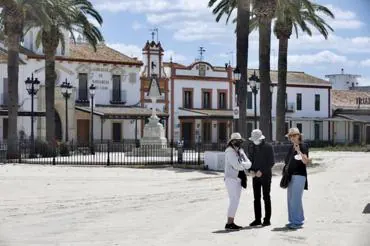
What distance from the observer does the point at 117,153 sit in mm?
39344

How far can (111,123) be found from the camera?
5525 centimetres

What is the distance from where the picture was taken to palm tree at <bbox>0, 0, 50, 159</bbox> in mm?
33781

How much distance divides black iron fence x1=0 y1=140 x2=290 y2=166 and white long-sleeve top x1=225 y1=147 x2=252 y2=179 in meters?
18.2

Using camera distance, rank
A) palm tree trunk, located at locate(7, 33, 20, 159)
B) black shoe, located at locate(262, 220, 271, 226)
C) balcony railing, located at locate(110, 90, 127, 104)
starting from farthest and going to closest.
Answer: balcony railing, located at locate(110, 90, 127, 104) → palm tree trunk, located at locate(7, 33, 20, 159) → black shoe, located at locate(262, 220, 271, 226)

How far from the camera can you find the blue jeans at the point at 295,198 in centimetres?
1212

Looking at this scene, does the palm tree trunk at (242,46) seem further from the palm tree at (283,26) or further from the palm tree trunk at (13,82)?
the palm tree trunk at (13,82)

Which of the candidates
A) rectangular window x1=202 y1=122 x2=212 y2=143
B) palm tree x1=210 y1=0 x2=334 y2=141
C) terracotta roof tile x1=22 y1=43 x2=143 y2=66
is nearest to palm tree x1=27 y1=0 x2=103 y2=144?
palm tree x1=210 y1=0 x2=334 y2=141

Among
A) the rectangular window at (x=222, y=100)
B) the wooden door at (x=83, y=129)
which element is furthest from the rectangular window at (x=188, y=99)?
the wooden door at (x=83, y=129)

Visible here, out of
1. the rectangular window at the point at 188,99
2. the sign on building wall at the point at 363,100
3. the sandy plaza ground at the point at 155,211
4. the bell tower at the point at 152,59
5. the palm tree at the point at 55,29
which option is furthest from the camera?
the sign on building wall at the point at 363,100

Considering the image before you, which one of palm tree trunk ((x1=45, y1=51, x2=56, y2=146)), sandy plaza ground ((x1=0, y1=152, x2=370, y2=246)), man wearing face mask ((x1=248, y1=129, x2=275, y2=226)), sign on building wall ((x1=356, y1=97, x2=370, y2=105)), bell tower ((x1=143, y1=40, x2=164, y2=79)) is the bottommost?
sandy plaza ground ((x1=0, y1=152, x2=370, y2=246))

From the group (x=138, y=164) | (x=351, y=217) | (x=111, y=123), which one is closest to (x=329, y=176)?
(x=138, y=164)

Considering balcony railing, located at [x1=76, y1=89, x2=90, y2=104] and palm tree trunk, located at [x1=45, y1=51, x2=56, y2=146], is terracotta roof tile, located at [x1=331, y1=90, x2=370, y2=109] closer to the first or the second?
balcony railing, located at [x1=76, y1=89, x2=90, y2=104]

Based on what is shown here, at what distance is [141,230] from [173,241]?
4.43 ft

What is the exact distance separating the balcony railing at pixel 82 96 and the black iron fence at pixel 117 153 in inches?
450
